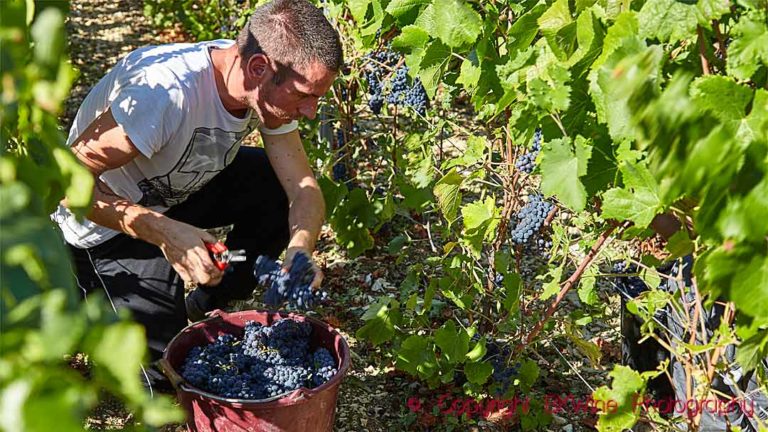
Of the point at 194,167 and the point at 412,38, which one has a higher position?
the point at 412,38

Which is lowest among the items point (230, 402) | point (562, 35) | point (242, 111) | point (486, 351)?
point (486, 351)

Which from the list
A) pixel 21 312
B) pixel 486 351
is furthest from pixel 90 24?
pixel 21 312

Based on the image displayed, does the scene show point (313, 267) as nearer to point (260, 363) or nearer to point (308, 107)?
point (260, 363)

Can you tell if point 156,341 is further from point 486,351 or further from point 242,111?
point 486,351

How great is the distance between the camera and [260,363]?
2.30 meters

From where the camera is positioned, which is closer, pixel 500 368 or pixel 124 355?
pixel 124 355

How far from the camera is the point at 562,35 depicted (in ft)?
5.92

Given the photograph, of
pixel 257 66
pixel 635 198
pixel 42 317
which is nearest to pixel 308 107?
pixel 257 66

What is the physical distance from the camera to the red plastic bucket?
6.87 feet

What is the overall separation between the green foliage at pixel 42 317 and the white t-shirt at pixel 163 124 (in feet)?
4.54

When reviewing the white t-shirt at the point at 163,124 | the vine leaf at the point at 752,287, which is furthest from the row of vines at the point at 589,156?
the white t-shirt at the point at 163,124

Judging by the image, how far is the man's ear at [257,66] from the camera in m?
2.31

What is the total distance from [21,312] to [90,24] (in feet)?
18.6

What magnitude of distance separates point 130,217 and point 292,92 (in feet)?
1.82
